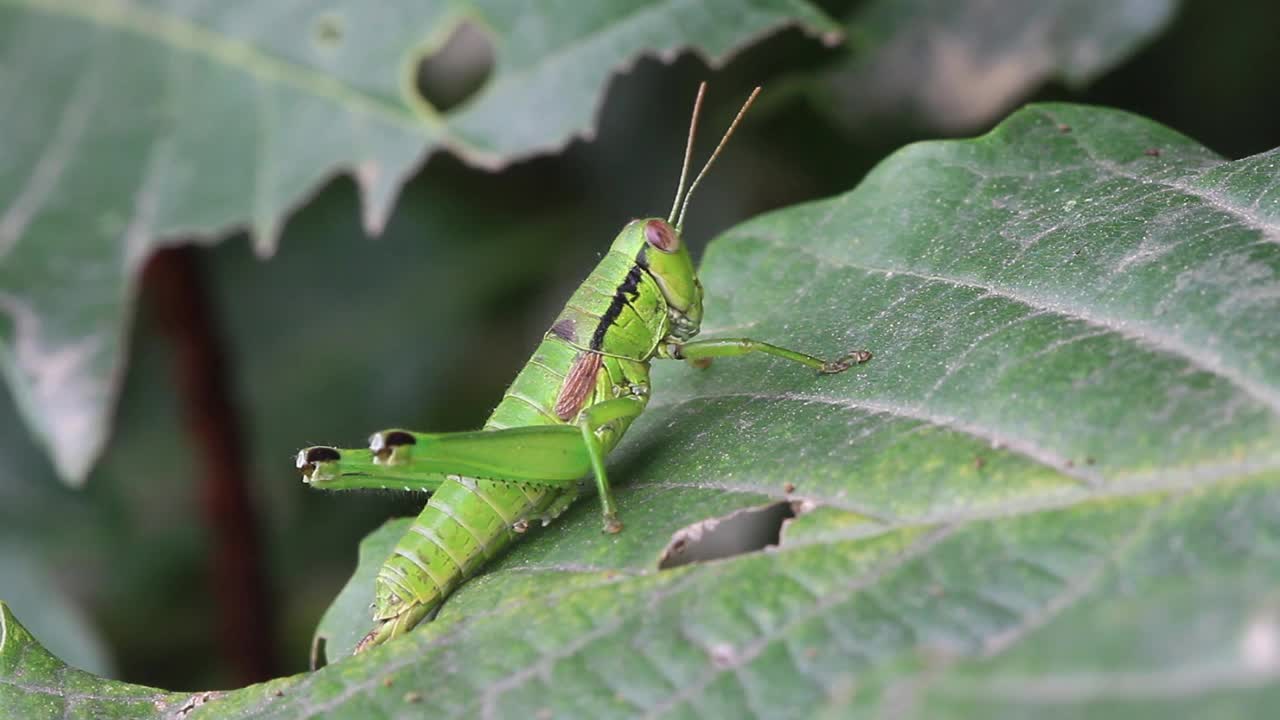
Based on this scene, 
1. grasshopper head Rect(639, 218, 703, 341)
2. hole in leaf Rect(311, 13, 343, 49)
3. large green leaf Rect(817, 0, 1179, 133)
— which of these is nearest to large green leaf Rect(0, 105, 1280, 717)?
grasshopper head Rect(639, 218, 703, 341)

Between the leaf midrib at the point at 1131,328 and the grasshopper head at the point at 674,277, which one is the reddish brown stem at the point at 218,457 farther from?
the leaf midrib at the point at 1131,328

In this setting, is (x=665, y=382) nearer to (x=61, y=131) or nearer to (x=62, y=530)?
(x=61, y=131)

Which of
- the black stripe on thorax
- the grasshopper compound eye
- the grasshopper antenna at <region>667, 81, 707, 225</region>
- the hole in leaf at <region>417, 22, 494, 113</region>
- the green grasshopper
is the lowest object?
the green grasshopper

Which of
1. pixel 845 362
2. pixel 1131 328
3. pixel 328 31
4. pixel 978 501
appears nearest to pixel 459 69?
pixel 328 31

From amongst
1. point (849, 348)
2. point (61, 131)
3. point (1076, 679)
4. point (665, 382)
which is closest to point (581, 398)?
point (665, 382)

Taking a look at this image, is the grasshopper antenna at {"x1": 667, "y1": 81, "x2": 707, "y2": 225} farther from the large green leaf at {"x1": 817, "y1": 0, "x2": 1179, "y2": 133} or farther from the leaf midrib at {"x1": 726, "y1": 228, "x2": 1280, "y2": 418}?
the large green leaf at {"x1": 817, "y1": 0, "x2": 1179, "y2": 133}

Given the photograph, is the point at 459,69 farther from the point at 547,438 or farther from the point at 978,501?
the point at 978,501
